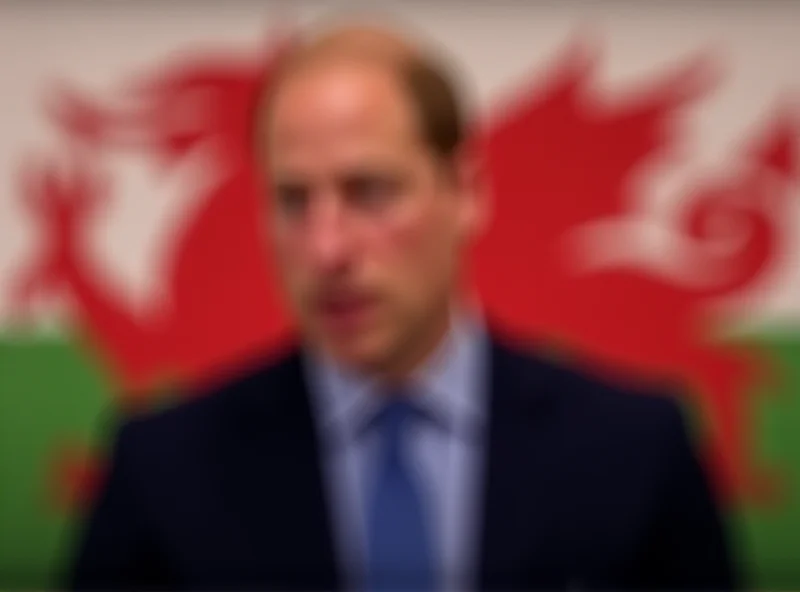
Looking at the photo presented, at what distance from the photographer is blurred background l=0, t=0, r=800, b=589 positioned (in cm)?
114

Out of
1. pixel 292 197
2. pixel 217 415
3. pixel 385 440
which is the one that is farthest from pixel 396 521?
pixel 292 197

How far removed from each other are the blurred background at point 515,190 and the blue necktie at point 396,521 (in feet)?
0.56

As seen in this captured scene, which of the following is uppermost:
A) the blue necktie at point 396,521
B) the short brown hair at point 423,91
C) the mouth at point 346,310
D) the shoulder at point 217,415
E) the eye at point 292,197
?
the short brown hair at point 423,91

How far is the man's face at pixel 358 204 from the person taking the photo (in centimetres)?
96

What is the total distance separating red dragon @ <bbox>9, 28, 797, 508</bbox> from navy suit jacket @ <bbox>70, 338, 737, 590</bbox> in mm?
99

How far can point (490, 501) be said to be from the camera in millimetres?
1003

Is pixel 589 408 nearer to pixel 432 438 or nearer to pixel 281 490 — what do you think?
pixel 432 438

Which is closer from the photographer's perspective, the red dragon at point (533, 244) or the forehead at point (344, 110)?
the forehead at point (344, 110)

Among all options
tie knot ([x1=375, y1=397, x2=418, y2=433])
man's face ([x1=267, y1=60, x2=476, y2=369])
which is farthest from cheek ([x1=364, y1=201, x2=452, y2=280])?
tie knot ([x1=375, y1=397, x2=418, y2=433])

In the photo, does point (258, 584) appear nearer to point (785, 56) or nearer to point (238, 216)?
point (238, 216)

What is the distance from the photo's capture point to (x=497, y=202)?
3.78 feet

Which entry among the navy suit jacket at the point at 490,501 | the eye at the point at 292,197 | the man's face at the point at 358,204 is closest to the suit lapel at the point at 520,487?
the navy suit jacket at the point at 490,501

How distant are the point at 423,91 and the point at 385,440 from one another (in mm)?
298

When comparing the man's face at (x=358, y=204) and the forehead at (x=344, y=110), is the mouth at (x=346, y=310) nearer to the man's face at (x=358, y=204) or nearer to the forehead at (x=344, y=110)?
the man's face at (x=358, y=204)
